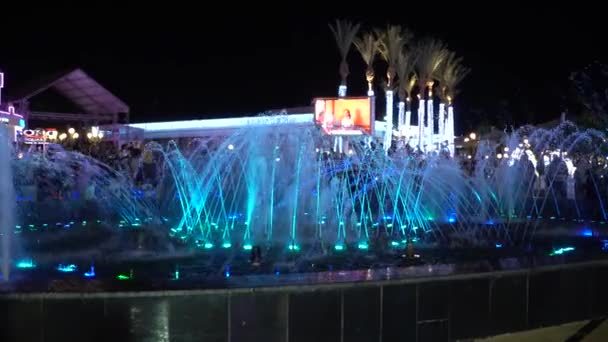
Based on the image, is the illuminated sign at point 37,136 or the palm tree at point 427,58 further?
the palm tree at point 427,58

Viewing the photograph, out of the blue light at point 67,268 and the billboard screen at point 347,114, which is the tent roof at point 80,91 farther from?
the blue light at point 67,268

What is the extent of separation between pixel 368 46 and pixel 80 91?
61.9 ft

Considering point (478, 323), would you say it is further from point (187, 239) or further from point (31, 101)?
point (31, 101)

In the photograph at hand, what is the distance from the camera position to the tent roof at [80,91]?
117ft

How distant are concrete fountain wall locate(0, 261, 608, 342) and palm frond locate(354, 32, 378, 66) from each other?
41382 mm

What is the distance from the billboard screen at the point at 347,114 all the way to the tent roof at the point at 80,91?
37.1 ft

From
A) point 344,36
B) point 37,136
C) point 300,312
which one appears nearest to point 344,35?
point 344,36

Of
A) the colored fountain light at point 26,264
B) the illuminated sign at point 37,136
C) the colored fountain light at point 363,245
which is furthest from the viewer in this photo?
A: the illuminated sign at point 37,136

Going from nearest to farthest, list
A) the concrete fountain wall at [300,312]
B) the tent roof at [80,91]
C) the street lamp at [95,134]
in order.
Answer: the concrete fountain wall at [300,312] → the street lamp at [95,134] → the tent roof at [80,91]

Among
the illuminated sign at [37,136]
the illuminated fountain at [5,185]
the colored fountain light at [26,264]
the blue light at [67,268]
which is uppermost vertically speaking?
the illuminated sign at [37,136]

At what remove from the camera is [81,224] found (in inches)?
471

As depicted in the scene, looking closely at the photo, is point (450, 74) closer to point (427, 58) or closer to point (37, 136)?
point (427, 58)

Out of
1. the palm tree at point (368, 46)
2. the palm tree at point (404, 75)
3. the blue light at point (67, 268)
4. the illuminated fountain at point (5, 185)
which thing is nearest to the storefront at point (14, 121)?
the blue light at point (67, 268)

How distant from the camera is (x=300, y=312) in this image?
15.6ft
